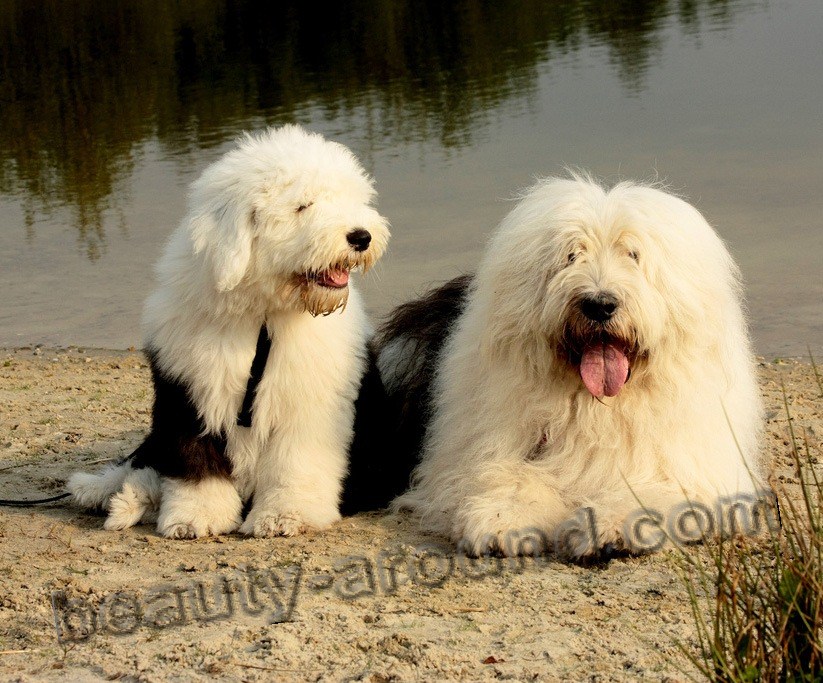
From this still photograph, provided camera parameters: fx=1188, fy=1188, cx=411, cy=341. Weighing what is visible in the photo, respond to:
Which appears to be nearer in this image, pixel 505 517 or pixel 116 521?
pixel 505 517

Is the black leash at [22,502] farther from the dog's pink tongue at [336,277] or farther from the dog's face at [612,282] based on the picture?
the dog's face at [612,282]

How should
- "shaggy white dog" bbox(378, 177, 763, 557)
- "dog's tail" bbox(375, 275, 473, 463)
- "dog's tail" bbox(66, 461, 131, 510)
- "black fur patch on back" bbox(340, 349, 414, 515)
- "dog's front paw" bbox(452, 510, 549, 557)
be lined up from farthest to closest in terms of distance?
"dog's tail" bbox(375, 275, 473, 463)
"dog's tail" bbox(66, 461, 131, 510)
"black fur patch on back" bbox(340, 349, 414, 515)
"dog's front paw" bbox(452, 510, 549, 557)
"shaggy white dog" bbox(378, 177, 763, 557)

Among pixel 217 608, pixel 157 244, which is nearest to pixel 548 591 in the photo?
pixel 217 608

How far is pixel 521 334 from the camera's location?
4.44 meters

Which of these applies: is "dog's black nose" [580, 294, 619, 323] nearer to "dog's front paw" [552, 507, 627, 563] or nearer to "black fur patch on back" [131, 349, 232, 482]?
"dog's front paw" [552, 507, 627, 563]

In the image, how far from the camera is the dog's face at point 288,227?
4.36 metres

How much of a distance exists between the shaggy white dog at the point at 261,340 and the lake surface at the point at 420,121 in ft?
13.4

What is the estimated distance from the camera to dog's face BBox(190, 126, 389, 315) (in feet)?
14.3

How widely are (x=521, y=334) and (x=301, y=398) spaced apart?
896mm

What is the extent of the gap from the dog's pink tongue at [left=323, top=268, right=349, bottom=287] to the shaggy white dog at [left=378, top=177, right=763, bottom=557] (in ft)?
1.85

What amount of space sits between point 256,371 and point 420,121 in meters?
11.3

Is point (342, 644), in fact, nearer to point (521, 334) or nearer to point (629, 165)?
point (521, 334)

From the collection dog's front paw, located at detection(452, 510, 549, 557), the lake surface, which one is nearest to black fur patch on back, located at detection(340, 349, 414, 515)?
dog's front paw, located at detection(452, 510, 549, 557)

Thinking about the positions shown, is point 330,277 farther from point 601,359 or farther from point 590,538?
point 590,538
